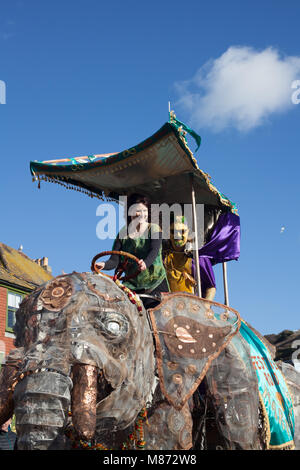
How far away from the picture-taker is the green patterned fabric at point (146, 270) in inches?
250

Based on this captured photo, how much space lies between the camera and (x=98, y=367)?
4.33 m

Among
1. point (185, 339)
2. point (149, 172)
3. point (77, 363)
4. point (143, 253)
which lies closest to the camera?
point (77, 363)

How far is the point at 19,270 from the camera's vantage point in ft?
80.2

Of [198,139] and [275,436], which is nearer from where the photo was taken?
[275,436]

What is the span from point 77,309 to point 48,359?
60 centimetres

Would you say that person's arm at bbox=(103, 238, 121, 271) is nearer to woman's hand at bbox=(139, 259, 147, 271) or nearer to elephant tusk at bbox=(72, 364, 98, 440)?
woman's hand at bbox=(139, 259, 147, 271)

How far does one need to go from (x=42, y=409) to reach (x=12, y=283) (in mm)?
18831

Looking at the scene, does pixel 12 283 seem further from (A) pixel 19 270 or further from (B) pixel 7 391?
(B) pixel 7 391

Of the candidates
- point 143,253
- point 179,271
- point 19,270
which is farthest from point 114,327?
point 19,270
